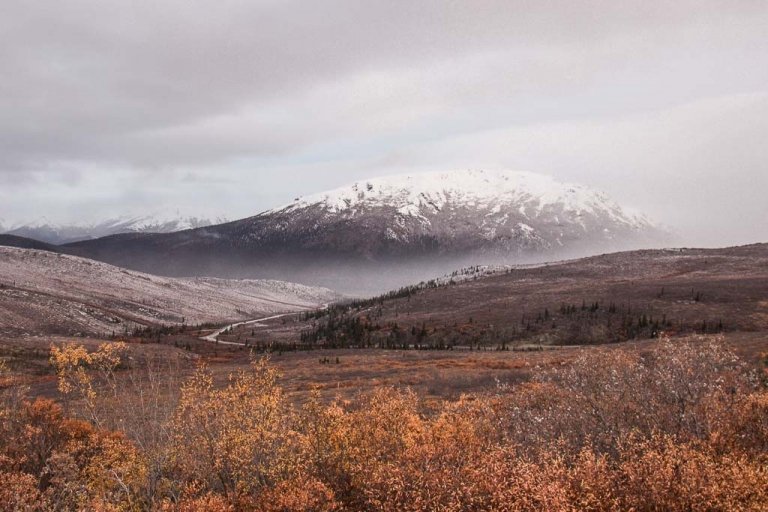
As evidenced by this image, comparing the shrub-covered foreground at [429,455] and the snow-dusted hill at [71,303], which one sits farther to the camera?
the snow-dusted hill at [71,303]

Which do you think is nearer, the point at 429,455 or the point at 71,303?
the point at 429,455

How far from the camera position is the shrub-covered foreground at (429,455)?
36.3 ft

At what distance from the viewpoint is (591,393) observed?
67.5ft

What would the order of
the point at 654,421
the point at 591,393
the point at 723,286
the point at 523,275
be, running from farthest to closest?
the point at 523,275
the point at 723,286
the point at 591,393
the point at 654,421

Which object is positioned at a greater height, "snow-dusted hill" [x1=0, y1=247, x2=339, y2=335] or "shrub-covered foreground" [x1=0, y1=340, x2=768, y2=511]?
"shrub-covered foreground" [x1=0, y1=340, x2=768, y2=511]

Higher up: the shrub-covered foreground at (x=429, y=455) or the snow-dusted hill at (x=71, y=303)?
the shrub-covered foreground at (x=429, y=455)

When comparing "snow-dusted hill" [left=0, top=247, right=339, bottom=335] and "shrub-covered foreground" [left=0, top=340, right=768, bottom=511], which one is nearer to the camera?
"shrub-covered foreground" [left=0, top=340, right=768, bottom=511]

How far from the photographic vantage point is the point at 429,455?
45.4ft

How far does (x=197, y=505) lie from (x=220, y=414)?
204 inches

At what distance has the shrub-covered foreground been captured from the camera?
11.1m

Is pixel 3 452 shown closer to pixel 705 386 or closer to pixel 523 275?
pixel 705 386

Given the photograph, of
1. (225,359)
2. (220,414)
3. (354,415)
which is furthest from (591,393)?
(225,359)

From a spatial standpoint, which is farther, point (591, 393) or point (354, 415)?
point (591, 393)

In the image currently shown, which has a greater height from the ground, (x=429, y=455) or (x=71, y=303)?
(x=429, y=455)
